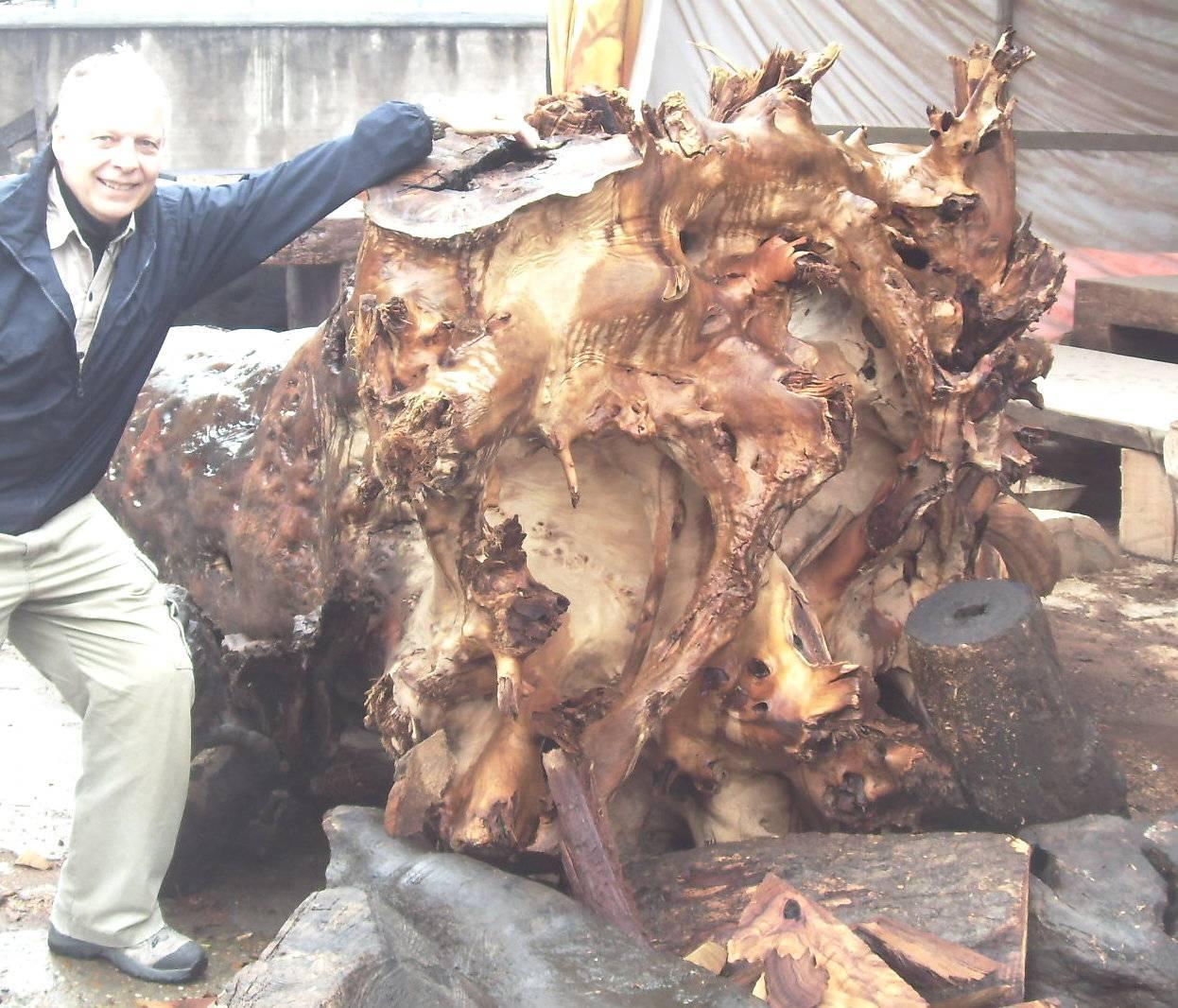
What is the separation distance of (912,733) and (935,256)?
105 centimetres

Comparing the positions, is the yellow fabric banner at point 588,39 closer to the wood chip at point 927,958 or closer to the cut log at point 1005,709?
the cut log at point 1005,709

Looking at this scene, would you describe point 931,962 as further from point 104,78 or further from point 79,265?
point 104,78

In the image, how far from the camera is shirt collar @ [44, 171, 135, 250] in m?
2.64

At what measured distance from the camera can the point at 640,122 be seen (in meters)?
2.55

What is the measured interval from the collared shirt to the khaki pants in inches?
15.2

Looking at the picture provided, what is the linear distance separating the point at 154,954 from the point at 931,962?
159 cm

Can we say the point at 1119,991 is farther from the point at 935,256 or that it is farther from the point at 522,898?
the point at 935,256

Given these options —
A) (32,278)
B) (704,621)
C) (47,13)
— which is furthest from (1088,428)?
(47,13)

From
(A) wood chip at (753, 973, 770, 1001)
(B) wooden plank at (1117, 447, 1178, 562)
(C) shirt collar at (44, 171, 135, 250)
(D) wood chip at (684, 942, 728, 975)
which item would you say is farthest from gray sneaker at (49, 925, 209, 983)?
(B) wooden plank at (1117, 447, 1178, 562)

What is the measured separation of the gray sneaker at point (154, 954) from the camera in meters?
2.82

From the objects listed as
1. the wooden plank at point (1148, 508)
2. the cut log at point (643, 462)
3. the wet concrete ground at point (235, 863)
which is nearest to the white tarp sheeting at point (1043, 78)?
the wooden plank at point (1148, 508)

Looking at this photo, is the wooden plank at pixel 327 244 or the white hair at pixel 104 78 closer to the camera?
the white hair at pixel 104 78

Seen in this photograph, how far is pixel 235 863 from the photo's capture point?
3355 mm

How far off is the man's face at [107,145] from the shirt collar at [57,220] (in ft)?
0.09
